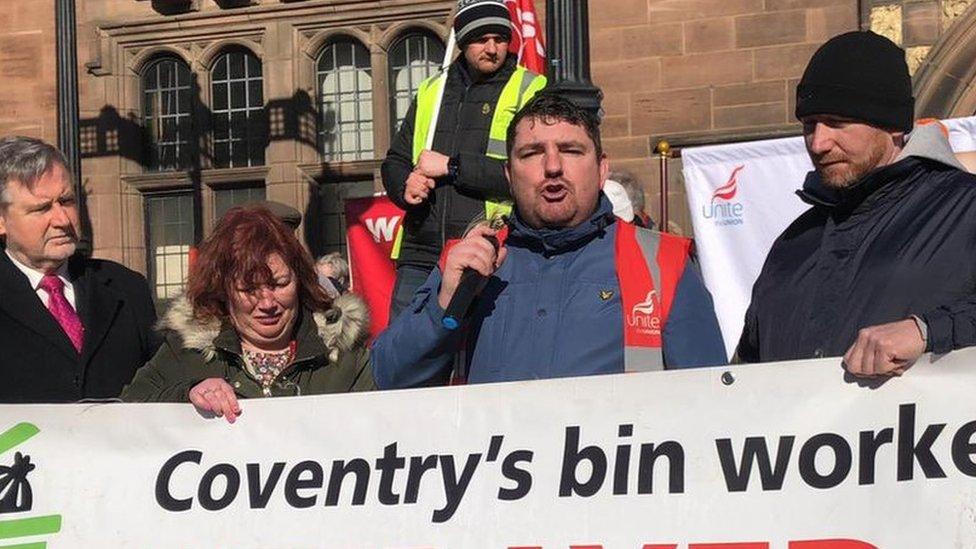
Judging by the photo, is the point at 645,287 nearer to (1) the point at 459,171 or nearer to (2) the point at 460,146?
(1) the point at 459,171

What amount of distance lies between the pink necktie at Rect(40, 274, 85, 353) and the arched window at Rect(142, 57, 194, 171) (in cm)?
1006

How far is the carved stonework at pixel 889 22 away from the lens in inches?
484

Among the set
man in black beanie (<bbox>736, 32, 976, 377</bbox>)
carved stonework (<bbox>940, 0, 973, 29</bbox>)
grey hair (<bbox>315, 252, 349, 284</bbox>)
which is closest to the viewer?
man in black beanie (<bbox>736, 32, 976, 377</bbox>)

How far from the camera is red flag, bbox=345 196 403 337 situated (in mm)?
8797

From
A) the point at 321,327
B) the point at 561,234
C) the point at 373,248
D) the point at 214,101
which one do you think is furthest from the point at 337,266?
the point at 561,234

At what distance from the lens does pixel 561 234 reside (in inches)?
163

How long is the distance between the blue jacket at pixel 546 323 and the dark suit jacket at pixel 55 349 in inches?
46.4

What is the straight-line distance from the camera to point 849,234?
12.7ft

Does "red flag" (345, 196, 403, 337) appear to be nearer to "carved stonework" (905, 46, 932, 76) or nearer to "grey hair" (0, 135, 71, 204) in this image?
"grey hair" (0, 135, 71, 204)

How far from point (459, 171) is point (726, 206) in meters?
3.07

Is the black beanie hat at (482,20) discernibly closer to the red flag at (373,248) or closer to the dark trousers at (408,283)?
the dark trousers at (408,283)

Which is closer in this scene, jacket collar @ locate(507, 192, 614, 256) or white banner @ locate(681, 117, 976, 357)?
jacket collar @ locate(507, 192, 614, 256)

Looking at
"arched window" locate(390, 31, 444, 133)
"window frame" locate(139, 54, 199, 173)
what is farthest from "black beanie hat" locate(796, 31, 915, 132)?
"window frame" locate(139, 54, 199, 173)

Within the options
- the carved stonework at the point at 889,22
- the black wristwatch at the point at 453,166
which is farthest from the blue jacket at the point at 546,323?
the carved stonework at the point at 889,22
